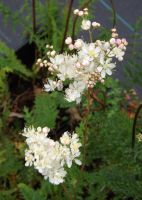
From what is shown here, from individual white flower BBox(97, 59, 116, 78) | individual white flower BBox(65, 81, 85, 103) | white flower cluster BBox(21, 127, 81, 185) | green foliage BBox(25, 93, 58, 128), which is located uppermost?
green foliage BBox(25, 93, 58, 128)

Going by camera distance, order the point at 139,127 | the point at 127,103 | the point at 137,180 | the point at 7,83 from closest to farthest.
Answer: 1. the point at 137,180
2. the point at 139,127
3. the point at 127,103
4. the point at 7,83

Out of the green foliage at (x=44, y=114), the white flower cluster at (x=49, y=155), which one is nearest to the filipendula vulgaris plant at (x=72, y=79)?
the white flower cluster at (x=49, y=155)

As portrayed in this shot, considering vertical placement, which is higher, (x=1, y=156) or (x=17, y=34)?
(x=17, y=34)

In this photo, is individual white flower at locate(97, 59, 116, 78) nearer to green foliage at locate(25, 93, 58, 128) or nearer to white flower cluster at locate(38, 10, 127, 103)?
white flower cluster at locate(38, 10, 127, 103)

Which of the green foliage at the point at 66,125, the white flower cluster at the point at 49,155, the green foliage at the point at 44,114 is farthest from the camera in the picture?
the green foliage at the point at 44,114

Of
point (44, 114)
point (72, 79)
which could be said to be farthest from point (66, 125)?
point (72, 79)

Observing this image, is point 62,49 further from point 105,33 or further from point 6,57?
point 6,57

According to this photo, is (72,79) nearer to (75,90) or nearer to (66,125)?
(75,90)

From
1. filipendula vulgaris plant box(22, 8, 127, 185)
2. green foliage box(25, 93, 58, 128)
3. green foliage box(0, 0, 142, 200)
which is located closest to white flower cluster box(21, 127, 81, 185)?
filipendula vulgaris plant box(22, 8, 127, 185)

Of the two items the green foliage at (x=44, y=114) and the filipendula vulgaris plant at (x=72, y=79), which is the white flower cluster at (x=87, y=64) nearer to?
the filipendula vulgaris plant at (x=72, y=79)

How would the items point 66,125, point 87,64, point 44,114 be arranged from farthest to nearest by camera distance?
1. point 66,125
2. point 44,114
3. point 87,64

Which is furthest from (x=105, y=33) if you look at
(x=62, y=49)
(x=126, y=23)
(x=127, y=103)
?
(x=126, y=23)
